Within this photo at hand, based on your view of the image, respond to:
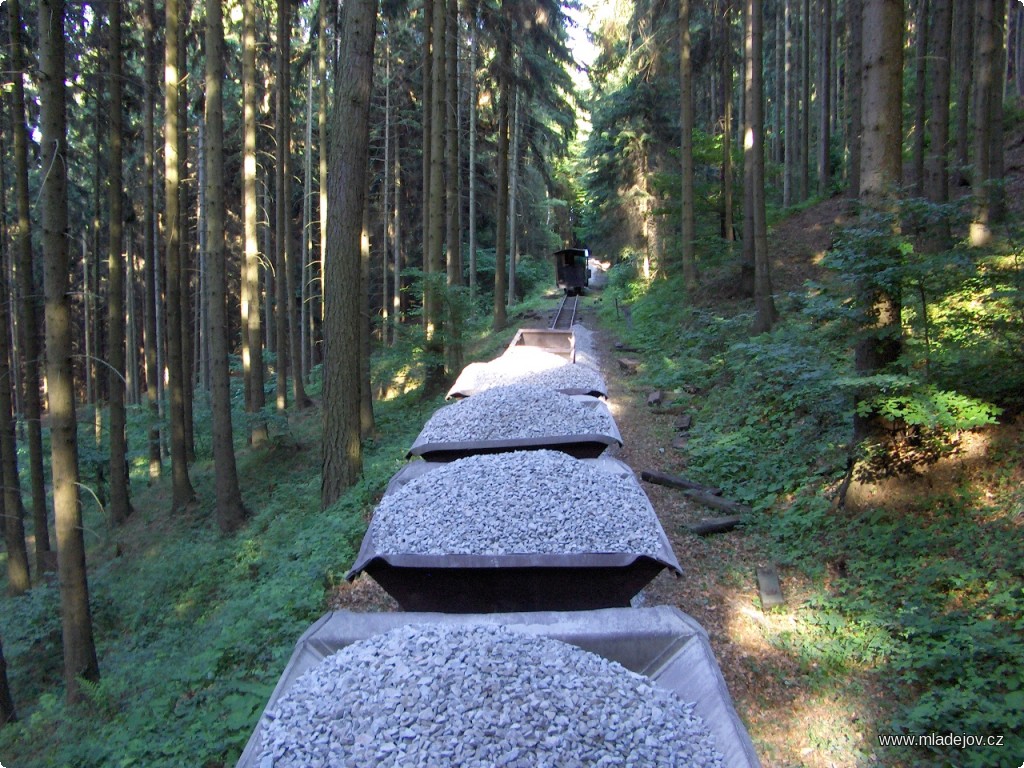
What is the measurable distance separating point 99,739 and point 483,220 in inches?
1102

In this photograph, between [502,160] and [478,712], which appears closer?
[478,712]

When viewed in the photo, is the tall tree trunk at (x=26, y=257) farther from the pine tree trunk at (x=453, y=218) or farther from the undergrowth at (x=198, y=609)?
the pine tree trunk at (x=453, y=218)

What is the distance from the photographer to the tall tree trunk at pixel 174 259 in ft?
38.9

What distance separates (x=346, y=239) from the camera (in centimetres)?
865

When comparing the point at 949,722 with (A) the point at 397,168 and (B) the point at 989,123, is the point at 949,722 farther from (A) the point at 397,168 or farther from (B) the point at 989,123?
(A) the point at 397,168

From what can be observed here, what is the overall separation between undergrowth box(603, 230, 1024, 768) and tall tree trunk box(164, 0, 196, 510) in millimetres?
9872

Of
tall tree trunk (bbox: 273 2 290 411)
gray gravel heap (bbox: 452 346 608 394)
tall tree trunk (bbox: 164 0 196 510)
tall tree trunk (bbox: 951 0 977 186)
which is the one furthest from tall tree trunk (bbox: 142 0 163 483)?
tall tree trunk (bbox: 951 0 977 186)

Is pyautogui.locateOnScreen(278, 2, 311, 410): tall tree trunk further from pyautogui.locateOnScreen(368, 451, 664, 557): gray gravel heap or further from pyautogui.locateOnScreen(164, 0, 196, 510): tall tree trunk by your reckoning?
pyautogui.locateOnScreen(368, 451, 664, 557): gray gravel heap

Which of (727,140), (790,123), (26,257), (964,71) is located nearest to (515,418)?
(26,257)

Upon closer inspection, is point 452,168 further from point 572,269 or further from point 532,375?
point 572,269

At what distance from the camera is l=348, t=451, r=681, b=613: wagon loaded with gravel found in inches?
186

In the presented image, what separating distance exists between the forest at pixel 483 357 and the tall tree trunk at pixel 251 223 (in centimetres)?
9

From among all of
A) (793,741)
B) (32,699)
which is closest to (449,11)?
(32,699)

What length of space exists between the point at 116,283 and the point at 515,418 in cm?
926
